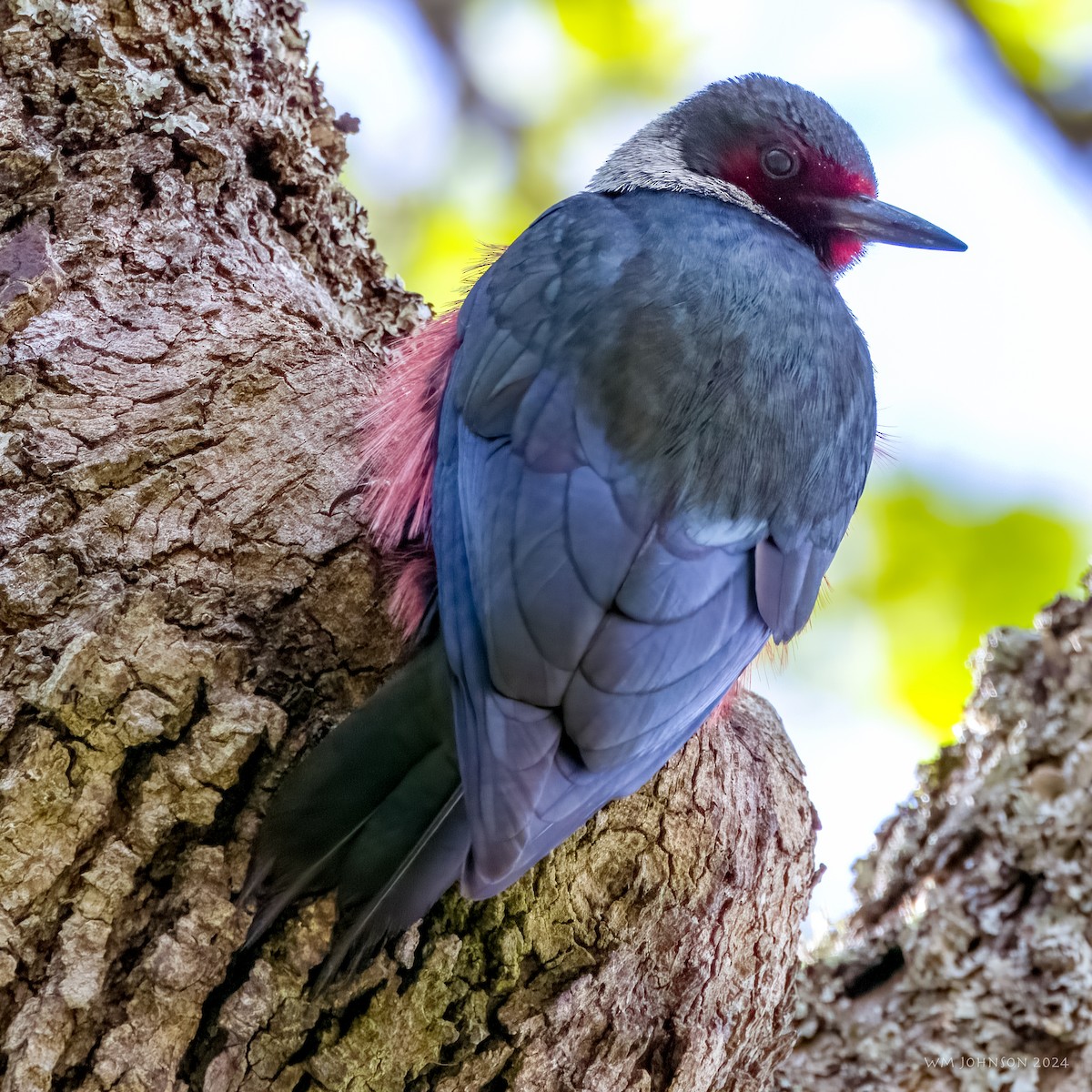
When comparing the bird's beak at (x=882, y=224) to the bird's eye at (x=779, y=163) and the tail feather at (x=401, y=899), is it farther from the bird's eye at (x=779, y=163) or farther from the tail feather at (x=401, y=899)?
the tail feather at (x=401, y=899)

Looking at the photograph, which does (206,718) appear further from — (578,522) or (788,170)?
(788,170)

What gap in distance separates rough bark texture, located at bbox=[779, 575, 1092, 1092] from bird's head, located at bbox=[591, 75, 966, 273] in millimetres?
1075

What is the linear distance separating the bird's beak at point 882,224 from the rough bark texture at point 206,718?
4.25ft

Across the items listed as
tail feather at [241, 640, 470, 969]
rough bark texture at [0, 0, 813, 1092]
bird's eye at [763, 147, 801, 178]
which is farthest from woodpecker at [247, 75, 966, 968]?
bird's eye at [763, 147, 801, 178]

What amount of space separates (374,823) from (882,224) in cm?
205

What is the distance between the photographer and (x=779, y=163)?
3248 mm

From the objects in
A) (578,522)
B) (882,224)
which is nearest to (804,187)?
(882,224)

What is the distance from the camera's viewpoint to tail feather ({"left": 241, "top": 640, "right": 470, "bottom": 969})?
73.2 inches

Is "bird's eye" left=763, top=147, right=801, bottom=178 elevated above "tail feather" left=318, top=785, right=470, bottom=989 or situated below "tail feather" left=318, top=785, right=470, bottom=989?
above

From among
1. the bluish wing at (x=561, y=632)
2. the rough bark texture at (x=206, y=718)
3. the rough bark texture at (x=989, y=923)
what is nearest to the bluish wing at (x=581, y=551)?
the bluish wing at (x=561, y=632)

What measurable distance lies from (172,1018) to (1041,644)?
83.0 inches

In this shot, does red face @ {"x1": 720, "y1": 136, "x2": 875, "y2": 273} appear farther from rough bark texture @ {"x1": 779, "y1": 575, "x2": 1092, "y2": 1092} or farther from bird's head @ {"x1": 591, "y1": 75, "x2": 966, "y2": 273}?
rough bark texture @ {"x1": 779, "y1": 575, "x2": 1092, "y2": 1092}

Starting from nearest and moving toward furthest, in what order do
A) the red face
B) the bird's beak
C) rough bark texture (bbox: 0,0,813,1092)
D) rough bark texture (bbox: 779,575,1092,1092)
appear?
rough bark texture (bbox: 0,0,813,1092) < rough bark texture (bbox: 779,575,1092,1092) < the bird's beak < the red face

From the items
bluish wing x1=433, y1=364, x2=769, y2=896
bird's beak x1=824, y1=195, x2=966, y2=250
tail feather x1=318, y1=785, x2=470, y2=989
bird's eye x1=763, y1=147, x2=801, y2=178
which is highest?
bird's eye x1=763, y1=147, x2=801, y2=178
